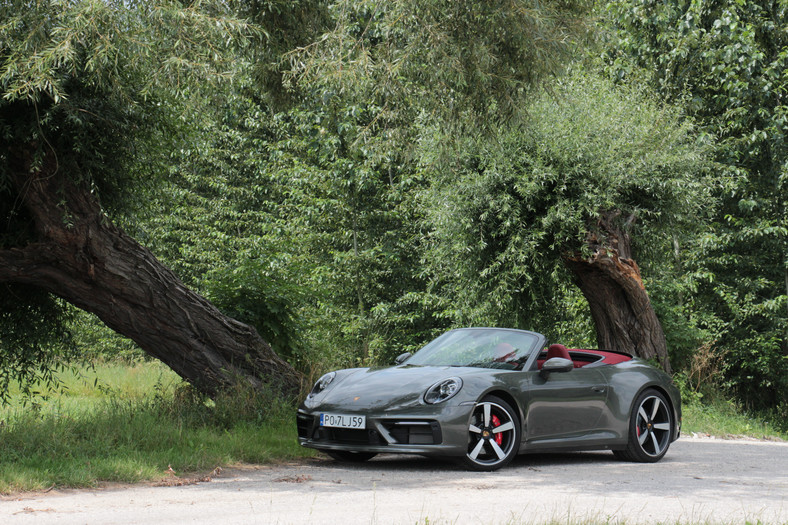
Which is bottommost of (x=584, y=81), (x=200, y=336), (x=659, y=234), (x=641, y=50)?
(x=200, y=336)

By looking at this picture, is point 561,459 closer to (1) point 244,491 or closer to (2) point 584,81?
(1) point 244,491

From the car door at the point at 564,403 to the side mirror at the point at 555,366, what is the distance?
0.06m

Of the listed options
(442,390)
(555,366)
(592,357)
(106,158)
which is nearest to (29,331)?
(106,158)

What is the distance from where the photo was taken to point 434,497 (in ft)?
21.2

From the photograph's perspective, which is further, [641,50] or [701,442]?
[641,50]

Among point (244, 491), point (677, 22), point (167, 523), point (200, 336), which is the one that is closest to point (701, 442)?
point (200, 336)

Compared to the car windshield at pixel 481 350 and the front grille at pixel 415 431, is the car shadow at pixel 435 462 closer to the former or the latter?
the front grille at pixel 415 431

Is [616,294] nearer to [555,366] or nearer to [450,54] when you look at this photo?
[450,54]

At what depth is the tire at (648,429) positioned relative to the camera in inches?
363

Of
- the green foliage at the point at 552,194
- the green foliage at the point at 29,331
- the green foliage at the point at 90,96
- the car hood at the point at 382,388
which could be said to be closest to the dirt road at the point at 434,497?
the car hood at the point at 382,388

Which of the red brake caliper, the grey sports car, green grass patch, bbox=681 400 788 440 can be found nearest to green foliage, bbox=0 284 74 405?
the grey sports car

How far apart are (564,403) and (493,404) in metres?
1.03

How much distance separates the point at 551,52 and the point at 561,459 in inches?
183

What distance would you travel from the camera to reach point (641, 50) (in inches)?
886
